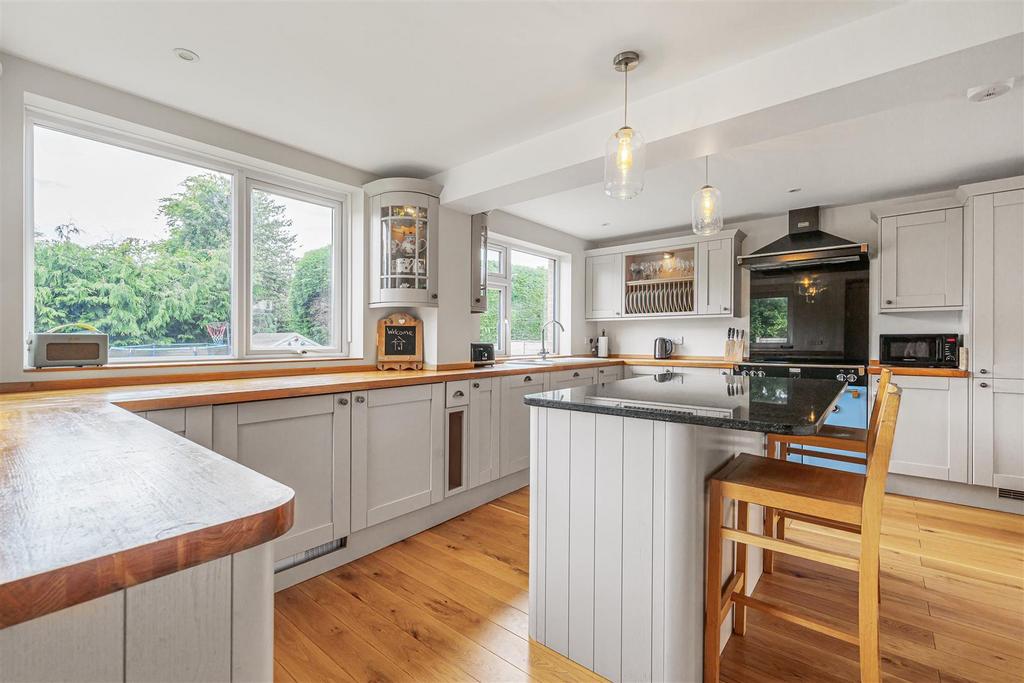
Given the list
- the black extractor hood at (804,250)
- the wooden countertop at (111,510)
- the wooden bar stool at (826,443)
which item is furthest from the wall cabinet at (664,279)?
the wooden countertop at (111,510)

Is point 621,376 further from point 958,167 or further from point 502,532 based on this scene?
point 958,167

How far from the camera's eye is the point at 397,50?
6.37 ft

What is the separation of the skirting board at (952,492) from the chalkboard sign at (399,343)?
3493 millimetres

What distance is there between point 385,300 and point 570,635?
227cm

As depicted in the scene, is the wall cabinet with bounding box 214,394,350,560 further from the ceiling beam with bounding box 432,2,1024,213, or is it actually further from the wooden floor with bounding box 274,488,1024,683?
the ceiling beam with bounding box 432,2,1024,213

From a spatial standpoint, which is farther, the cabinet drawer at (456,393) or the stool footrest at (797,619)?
the cabinet drawer at (456,393)

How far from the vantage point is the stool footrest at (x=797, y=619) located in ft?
4.45

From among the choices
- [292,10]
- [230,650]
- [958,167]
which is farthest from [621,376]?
[230,650]

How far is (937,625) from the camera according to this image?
1854 millimetres

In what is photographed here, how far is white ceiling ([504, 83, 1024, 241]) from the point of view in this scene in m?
2.52

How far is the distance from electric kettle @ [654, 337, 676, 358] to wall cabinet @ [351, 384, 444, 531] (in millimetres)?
3010

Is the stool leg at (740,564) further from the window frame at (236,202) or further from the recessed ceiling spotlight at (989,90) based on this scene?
the window frame at (236,202)

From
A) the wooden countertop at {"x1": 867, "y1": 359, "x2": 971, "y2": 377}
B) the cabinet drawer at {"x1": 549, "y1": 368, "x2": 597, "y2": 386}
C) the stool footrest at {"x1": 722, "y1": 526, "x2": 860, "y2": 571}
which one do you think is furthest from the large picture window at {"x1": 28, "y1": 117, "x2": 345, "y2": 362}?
the wooden countertop at {"x1": 867, "y1": 359, "x2": 971, "y2": 377}

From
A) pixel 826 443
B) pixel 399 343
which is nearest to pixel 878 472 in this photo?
pixel 826 443
